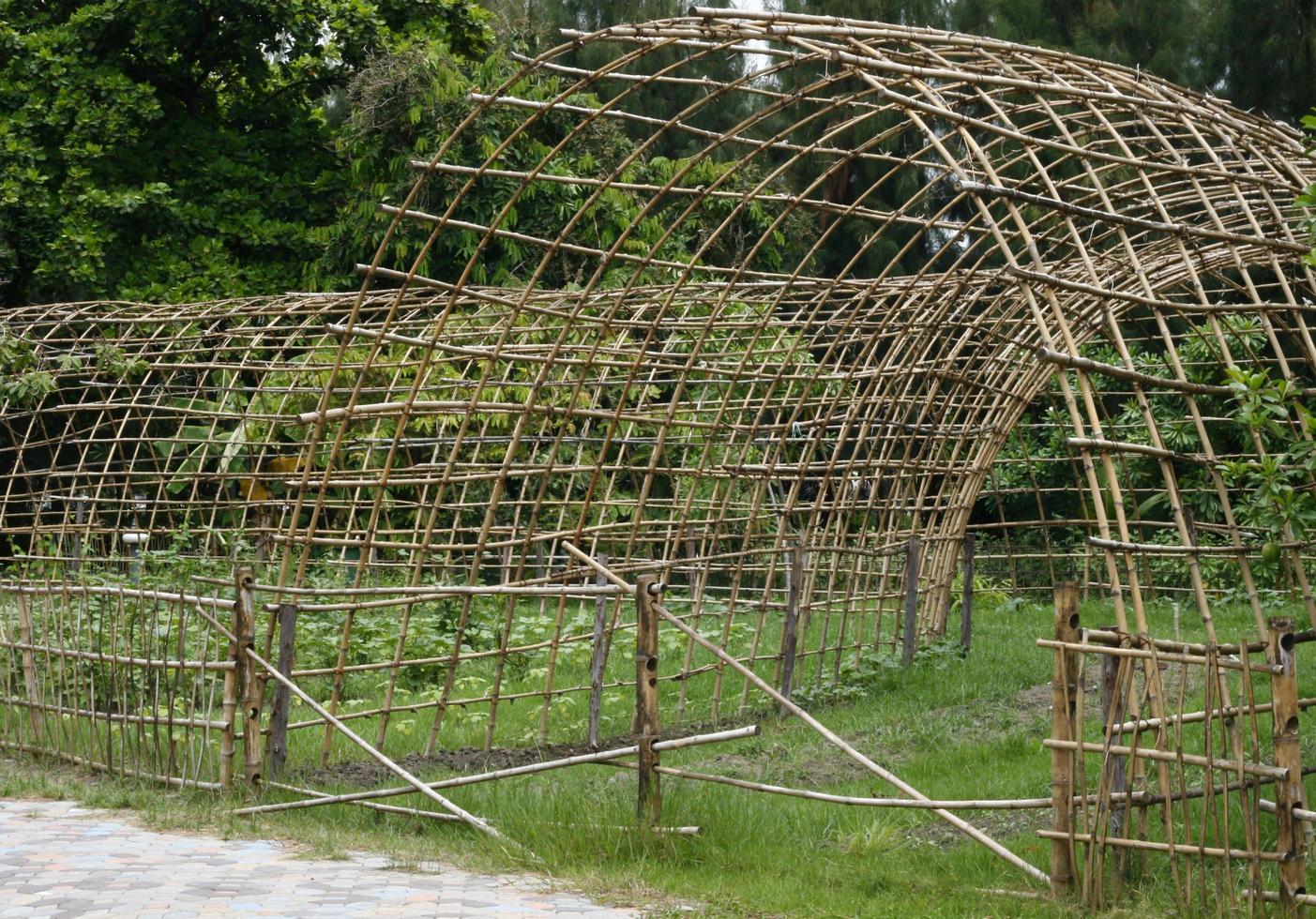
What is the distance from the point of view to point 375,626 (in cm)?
1083

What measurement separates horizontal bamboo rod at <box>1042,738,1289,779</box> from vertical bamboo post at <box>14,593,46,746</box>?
5.46m

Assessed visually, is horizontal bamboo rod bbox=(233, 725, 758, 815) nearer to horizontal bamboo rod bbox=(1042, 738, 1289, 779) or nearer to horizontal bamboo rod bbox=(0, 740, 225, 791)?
horizontal bamboo rod bbox=(0, 740, 225, 791)

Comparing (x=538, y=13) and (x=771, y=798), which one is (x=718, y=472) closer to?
(x=771, y=798)

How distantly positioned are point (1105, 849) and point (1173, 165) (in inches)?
120

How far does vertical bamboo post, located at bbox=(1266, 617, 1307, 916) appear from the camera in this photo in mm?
4977

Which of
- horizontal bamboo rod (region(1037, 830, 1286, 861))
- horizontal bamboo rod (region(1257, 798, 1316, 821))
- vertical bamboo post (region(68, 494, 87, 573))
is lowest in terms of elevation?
vertical bamboo post (region(68, 494, 87, 573))

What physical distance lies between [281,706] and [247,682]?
8.5 inches

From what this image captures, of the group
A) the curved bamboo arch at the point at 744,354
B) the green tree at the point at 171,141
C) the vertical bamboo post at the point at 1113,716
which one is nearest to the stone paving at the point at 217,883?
the vertical bamboo post at the point at 1113,716

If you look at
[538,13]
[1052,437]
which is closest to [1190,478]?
[1052,437]

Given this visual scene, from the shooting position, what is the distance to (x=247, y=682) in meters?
7.11

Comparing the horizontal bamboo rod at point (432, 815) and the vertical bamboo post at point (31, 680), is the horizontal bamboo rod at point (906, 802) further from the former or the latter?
the vertical bamboo post at point (31, 680)

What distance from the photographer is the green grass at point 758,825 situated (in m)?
5.52

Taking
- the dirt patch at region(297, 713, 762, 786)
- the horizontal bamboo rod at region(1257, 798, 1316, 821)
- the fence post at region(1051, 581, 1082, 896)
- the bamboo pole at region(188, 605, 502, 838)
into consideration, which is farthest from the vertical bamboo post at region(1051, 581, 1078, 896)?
the dirt patch at region(297, 713, 762, 786)

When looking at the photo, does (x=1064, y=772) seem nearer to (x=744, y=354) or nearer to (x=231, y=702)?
(x=231, y=702)
